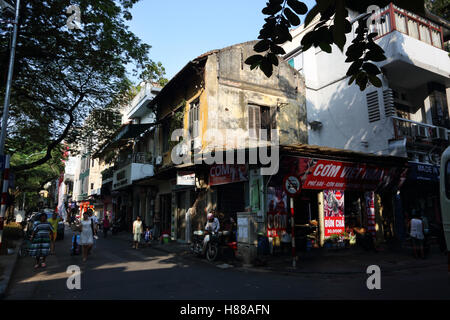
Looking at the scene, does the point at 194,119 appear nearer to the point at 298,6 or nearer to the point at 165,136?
the point at 165,136

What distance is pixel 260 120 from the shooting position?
17125 mm

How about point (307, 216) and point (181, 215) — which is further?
point (181, 215)

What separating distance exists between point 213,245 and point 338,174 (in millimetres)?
6411

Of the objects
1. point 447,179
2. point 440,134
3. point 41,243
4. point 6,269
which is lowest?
point 6,269

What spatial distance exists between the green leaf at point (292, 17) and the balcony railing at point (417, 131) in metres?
13.7

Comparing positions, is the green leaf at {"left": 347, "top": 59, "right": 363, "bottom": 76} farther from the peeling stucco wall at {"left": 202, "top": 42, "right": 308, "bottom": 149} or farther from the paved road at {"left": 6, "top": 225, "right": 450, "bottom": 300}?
the peeling stucco wall at {"left": 202, "top": 42, "right": 308, "bottom": 149}

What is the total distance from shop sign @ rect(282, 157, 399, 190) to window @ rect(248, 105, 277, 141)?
4642mm

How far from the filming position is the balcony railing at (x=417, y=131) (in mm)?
14836

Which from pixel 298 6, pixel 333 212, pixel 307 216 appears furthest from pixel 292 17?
pixel 307 216

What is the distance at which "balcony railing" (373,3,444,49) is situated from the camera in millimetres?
14852

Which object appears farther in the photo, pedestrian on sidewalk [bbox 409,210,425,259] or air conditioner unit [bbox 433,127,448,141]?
air conditioner unit [bbox 433,127,448,141]

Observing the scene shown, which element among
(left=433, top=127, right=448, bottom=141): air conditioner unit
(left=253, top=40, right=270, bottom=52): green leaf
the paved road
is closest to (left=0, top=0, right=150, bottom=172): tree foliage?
the paved road

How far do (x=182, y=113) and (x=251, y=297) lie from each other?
13409 millimetres

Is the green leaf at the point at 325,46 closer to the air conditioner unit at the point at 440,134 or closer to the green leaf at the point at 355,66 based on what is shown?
the green leaf at the point at 355,66
